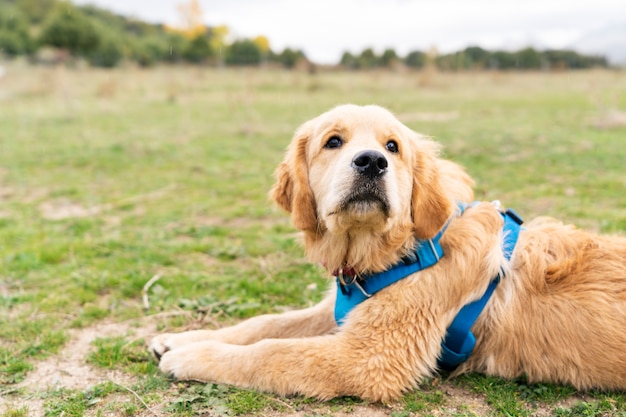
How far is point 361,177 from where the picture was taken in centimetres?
318

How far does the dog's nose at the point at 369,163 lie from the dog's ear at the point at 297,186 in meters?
0.57

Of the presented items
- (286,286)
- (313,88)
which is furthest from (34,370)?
(313,88)

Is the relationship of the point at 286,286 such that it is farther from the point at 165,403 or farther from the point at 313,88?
the point at 313,88

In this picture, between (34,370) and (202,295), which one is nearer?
(34,370)

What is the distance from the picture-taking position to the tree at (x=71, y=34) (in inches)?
1905

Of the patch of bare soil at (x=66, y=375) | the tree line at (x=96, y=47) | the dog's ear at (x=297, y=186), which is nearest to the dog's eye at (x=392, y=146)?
the dog's ear at (x=297, y=186)

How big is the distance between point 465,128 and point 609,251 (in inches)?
482

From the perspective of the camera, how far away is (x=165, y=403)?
312 cm

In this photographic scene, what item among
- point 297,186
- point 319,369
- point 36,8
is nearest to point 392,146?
point 297,186

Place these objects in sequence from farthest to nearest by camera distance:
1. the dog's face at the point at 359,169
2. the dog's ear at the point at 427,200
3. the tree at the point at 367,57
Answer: the tree at the point at 367,57, the dog's ear at the point at 427,200, the dog's face at the point at 359,169

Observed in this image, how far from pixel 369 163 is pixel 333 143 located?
→ 1.82ft

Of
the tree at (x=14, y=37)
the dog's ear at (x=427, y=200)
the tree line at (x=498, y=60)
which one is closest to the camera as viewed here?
the dog's ear at (x=427, y=200)

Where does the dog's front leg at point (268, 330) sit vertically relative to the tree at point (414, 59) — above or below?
below

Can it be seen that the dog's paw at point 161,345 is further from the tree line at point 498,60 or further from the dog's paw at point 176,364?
the tree line at point 498,60
